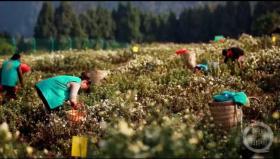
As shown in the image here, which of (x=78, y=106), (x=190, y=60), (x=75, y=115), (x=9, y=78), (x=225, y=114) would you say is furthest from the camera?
(x=190, y=60)

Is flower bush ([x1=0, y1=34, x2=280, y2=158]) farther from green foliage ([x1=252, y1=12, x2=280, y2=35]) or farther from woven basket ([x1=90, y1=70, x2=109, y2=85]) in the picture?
green foliage ([x1=252, y1=12, x2=280, y2=35])

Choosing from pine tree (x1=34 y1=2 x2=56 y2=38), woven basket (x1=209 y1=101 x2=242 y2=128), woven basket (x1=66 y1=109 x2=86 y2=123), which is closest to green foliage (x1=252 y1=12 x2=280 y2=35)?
woven basket (x1=66 y1=109 x2=86 y2=123)

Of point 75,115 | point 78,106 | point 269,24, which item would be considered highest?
point 269,24

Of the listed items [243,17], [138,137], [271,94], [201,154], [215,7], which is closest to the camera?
[138,137]

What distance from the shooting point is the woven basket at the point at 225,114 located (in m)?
9.43

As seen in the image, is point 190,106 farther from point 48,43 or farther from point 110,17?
point 110,17

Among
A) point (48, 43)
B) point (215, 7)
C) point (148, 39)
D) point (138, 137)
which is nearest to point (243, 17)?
point (215, 7)

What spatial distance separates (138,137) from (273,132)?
2.88m

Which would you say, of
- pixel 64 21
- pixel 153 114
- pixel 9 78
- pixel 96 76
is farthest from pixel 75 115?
pixel 64 21

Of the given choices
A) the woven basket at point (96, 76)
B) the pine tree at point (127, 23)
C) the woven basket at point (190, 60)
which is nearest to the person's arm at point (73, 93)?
the woven basket at point (96, 76)

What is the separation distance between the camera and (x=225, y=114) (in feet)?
31.0

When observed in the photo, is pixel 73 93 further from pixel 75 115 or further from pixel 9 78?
pixel 9 78

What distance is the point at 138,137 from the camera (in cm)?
699

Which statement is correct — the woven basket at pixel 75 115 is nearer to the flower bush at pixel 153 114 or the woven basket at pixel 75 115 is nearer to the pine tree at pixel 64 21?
the flower bush at pixel 153 114
